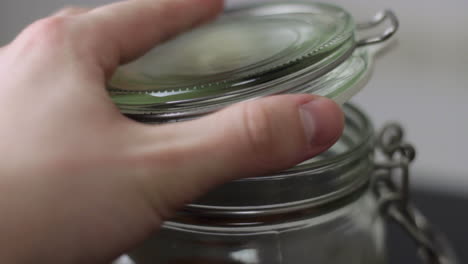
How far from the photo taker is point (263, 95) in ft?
1.00

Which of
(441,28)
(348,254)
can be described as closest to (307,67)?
(348,254)

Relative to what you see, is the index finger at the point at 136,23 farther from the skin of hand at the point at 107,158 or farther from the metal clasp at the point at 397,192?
the metal clasp at the point at 397,192

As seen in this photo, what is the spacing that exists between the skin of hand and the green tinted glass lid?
0.04m

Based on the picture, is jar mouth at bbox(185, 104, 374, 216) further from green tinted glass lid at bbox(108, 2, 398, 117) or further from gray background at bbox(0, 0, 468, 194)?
gray background at bbox(0, 0, 468, 194)

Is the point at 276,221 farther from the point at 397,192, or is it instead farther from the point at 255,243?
the point at 397,192

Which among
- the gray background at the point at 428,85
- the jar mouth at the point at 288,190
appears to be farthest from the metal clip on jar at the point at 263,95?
the gray background at the point at 428,85

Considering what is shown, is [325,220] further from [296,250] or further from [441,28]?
[441,28]

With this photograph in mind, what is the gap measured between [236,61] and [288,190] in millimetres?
90

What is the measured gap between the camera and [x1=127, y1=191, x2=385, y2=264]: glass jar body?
0.36 metres

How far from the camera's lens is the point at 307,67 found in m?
0.32

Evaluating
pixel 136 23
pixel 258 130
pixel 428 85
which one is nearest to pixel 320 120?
pixel 258 130

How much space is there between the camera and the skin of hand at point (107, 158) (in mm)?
260

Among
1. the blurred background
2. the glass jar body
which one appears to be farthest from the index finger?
the blurred background

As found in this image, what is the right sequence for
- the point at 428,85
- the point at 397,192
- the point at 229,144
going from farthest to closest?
the point at 428,85 < the point at 397,192 < the point at 229,144
